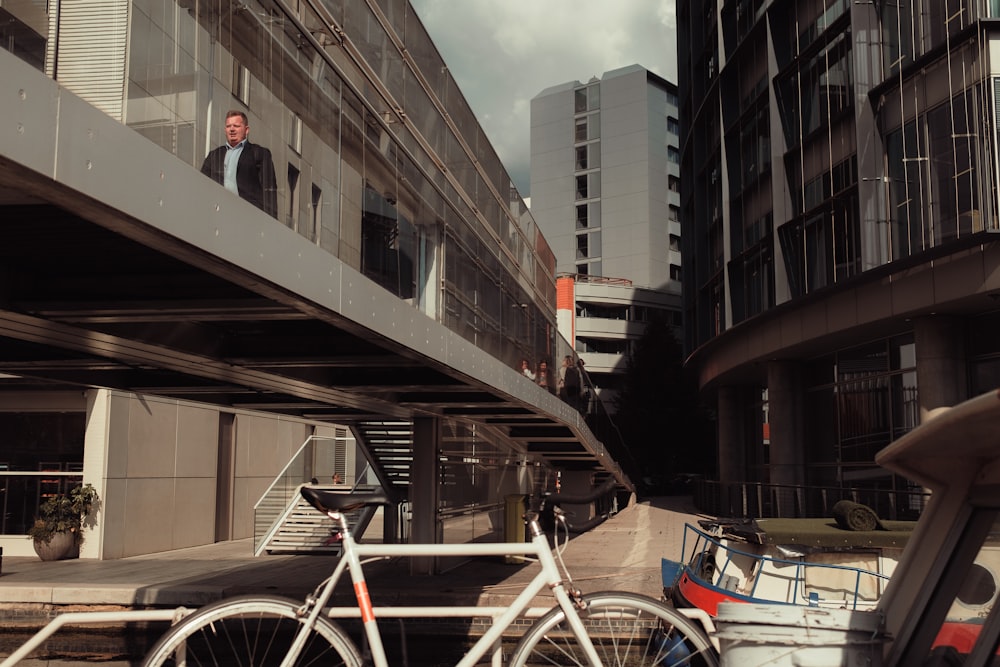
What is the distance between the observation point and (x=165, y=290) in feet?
22.9

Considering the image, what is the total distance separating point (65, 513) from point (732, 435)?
24185mm

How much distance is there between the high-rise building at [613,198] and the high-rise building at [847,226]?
4120 centimetres

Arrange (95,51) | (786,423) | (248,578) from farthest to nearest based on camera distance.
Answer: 1. (786,423)
2. (248,578)
3. (95,51)

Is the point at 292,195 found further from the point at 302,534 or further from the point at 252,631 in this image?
the point at 302,534

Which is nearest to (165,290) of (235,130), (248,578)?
(235,130)

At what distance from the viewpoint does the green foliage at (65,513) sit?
2053cm

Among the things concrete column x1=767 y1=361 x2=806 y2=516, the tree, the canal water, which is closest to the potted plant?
the canal water

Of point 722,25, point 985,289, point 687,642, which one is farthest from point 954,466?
point 722,25

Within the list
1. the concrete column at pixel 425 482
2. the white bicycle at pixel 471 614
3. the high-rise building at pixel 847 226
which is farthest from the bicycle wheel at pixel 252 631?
the high-rise building at pixel 847 226

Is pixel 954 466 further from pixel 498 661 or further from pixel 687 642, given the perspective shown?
pixel 498 661

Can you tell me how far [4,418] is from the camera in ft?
73.7

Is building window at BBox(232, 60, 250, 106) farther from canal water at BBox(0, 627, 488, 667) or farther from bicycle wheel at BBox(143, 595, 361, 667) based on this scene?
canal water at BBox(0, 627, 488, 667)

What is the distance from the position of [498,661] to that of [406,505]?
16.5m

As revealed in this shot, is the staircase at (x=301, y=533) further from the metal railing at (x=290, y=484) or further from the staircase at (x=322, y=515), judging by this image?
the metal railing at (x=290, y=484)
